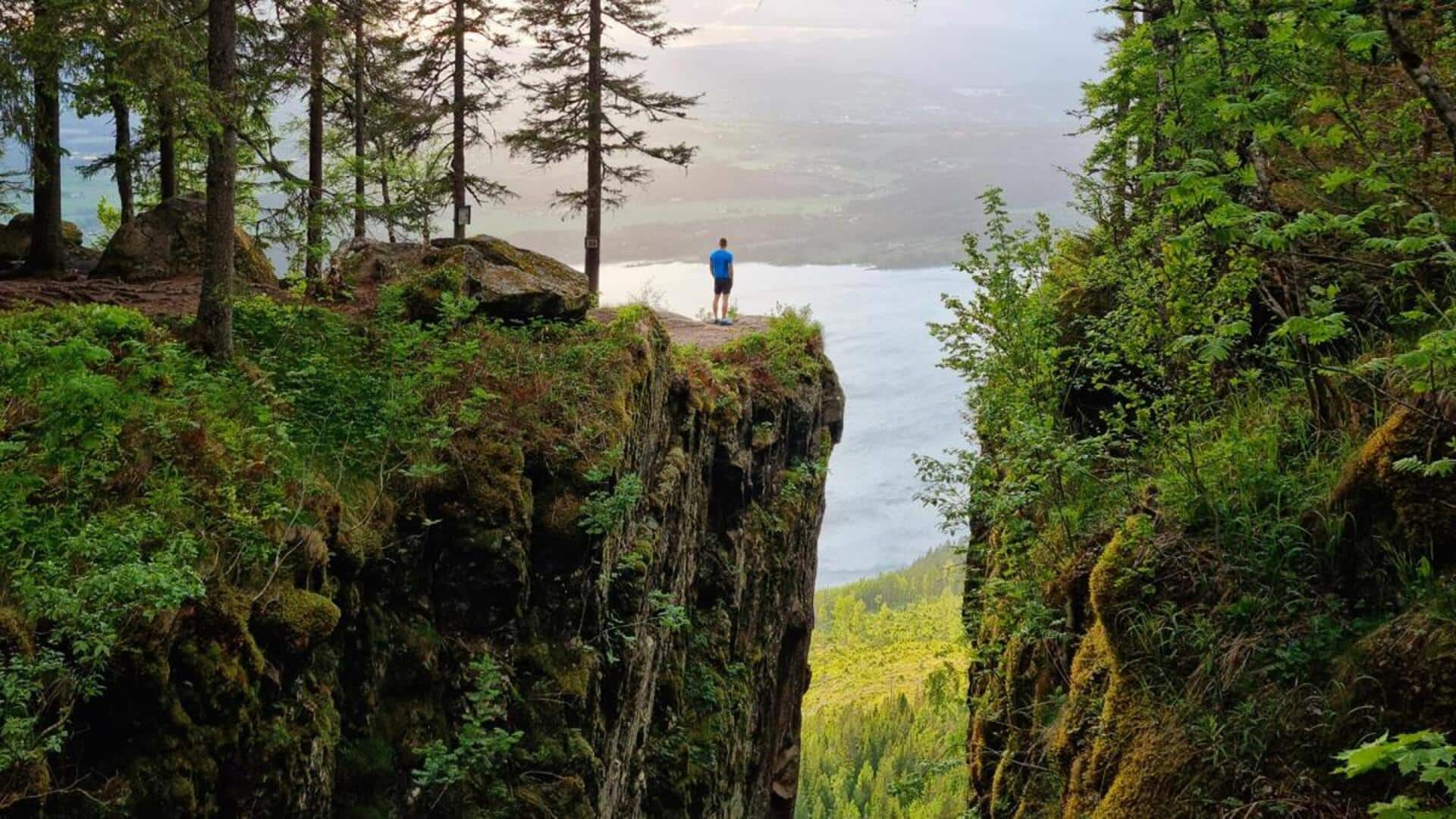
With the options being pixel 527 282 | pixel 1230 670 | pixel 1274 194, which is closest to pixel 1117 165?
pixel 1274 194

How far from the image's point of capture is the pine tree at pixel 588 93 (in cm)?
2016

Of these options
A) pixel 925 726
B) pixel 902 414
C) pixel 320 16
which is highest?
pixel 320 16

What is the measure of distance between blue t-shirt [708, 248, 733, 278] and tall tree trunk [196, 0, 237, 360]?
44.8ft

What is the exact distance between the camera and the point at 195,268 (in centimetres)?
1520

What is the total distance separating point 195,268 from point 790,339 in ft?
38.5

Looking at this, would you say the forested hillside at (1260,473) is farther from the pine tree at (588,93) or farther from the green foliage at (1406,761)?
the pine tree at (588,93)

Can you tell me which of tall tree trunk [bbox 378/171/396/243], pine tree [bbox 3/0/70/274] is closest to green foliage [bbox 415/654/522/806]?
pine tree [bbox 3/0/70/274]

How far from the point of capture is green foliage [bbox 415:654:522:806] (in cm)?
783

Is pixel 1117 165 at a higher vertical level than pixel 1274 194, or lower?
higher

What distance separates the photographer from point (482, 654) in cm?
909

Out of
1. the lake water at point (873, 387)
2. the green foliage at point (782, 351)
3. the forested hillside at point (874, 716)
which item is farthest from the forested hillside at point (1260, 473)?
the lake water at point (873, 387)

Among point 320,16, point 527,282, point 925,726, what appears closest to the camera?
point 320,16

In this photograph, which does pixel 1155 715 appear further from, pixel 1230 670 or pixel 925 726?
pixel 925 726

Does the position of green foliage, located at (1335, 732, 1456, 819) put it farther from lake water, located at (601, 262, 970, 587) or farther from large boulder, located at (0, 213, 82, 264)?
lake water, located at (601, 262, 970, 587)
